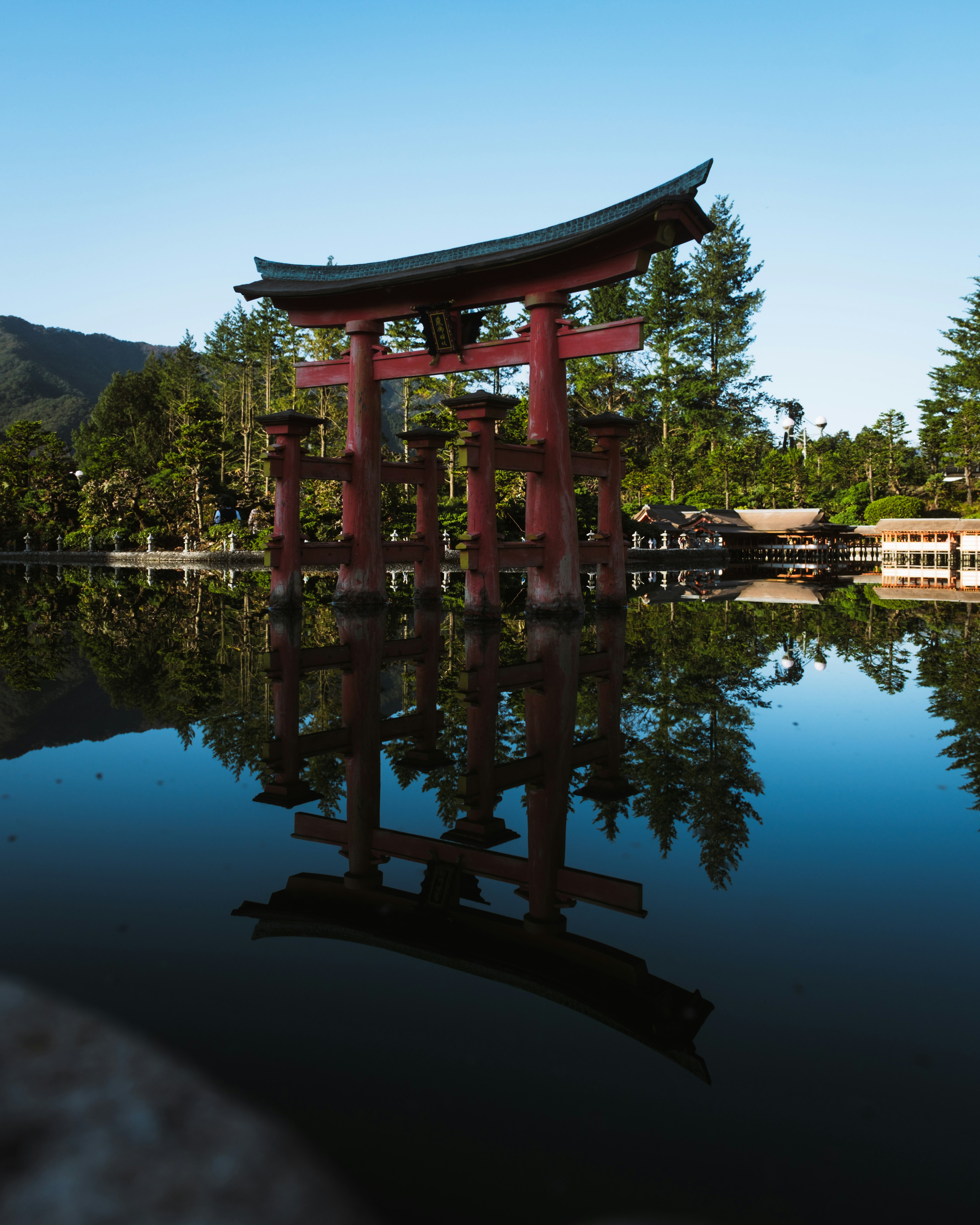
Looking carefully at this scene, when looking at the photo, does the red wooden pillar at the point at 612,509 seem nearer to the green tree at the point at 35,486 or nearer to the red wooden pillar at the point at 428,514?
the red wooden pillar at the point at 428,514

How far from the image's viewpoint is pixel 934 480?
51.0 metres

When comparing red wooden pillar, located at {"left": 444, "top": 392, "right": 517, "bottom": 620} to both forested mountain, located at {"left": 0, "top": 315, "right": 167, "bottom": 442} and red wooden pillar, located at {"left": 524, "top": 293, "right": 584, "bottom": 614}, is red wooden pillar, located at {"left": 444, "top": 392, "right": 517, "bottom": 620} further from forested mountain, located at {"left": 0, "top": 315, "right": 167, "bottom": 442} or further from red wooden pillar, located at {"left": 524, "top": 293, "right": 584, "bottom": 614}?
forested mountain, located at {"left": 0, "top": 315, "right": 167, "bottom": 442}

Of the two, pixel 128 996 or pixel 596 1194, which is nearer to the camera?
pixel 596 1194

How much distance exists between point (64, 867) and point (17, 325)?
15181cm

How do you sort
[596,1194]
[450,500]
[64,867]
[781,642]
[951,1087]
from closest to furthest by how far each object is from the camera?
[596,1194] → [951,1087] → [64,867] → [781,642] → [450,500]

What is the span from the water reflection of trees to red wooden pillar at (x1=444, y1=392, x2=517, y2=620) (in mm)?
654

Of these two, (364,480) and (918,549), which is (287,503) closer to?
(364,480)

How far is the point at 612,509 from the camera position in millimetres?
16891

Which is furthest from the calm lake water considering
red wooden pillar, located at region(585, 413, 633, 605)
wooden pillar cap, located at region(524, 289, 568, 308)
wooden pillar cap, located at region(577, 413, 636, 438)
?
wooden pillar cap, located at region(577, 413, 636, 438)

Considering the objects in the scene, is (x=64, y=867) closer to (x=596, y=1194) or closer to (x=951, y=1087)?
(x=596, y=1194)

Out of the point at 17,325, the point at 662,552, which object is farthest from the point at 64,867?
the point at 17,325

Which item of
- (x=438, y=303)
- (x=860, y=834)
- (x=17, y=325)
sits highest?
(x=17, y=325)

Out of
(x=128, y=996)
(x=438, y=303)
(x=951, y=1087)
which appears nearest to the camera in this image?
(x=951, y=1087)

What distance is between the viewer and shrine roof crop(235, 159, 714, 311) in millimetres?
12094
